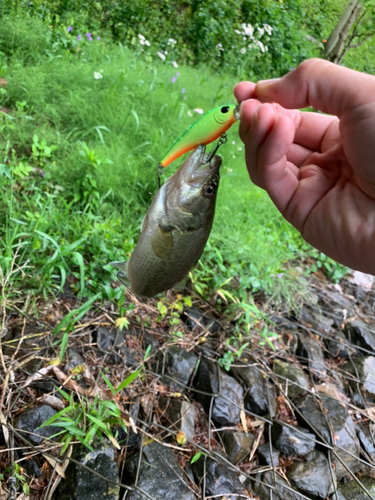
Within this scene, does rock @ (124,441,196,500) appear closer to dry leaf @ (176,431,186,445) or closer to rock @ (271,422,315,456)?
dry leaf @ (176,431,186,445)

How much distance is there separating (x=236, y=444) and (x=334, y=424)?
1.08 meters

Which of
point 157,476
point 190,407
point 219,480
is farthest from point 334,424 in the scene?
point 157,476

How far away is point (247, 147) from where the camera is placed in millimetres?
1676

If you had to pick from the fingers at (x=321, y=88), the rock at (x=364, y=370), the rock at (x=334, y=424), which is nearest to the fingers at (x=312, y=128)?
the fingers at (x=321, y=88)

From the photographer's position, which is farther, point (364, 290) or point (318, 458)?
point (364, 290)

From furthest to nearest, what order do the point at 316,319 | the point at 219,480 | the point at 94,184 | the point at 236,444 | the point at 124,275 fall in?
1. the point at 316,319
2. the point at 94,184
3. the point at 236,444
4. the point at 219,480
5. the point at 124,275

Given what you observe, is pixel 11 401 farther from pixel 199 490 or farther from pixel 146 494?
pixel 199 490

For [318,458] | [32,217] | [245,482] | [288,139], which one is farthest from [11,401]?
[318,458]

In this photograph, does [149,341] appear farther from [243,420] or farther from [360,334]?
[360,334]

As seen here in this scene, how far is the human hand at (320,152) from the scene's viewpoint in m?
1.46

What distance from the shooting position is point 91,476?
2.07m

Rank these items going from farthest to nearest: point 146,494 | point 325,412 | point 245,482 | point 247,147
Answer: point 325,412 < point 245,482 < point 146,494 < point 247,147

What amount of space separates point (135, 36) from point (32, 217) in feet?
18.5

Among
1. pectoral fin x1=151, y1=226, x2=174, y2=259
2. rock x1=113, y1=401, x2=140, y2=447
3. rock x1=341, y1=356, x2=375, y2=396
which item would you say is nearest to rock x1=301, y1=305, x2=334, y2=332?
rock x1=341, y1=356, x2=375, y2=396
